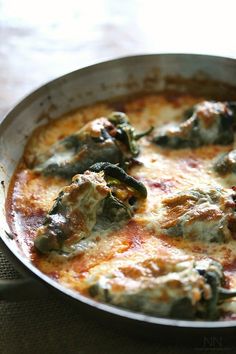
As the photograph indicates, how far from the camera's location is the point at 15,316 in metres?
2.81

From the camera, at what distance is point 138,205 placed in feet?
10.4

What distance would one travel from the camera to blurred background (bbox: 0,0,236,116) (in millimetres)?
5047

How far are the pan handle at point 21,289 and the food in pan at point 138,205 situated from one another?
24cm

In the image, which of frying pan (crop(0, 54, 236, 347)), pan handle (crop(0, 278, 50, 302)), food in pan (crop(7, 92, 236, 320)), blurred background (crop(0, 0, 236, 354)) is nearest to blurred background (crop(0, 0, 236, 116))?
blurred background (crop(0, 0, 236, 354))

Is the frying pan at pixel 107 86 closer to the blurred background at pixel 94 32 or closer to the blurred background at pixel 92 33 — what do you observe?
the blurred background at pixel 92 33

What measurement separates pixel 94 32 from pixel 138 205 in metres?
2.78

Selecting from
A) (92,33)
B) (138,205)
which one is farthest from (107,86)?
(92,33)

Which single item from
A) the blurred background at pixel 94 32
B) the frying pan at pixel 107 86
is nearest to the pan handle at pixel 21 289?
the frying pan at pixel 107 86

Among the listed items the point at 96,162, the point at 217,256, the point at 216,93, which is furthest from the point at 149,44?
the point at 217,256

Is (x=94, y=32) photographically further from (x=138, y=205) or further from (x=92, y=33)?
(x=138, y=205)

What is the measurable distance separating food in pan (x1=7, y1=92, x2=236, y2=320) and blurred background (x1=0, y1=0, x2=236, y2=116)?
1202 mm

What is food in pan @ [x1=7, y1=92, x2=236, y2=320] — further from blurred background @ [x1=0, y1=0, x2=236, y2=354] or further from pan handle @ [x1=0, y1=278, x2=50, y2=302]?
blurred background @ [x1=0, y1=0, x2=236, y2=354]

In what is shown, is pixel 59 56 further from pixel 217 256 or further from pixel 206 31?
pixel 217 256

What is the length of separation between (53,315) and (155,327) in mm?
744
